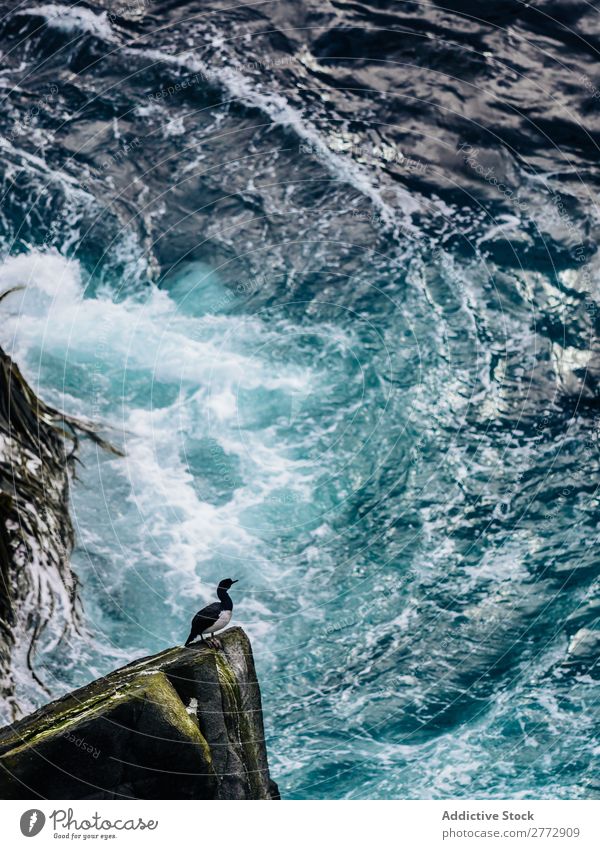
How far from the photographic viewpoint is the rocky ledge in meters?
6.57

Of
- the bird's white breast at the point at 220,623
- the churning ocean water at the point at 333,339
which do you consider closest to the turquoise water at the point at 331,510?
the churning ocean water at the point at 333,339

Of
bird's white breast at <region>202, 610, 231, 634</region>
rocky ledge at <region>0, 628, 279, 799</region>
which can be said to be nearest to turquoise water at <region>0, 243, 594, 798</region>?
bird's white breast at <region>202, 610, 231, 634</region>

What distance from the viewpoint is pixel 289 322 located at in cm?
1375

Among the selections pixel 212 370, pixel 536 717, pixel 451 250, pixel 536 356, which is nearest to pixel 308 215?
pixel 451 250

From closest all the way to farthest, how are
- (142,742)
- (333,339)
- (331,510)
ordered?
(142,742), (333,339), (331,510)

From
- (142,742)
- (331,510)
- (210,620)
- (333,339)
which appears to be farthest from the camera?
(331,510)

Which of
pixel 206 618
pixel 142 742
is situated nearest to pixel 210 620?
pixel 206 618

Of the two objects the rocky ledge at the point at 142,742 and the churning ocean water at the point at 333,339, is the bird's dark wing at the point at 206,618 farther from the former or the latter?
the churning ocean water at the point at 333,339

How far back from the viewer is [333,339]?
1400 cm

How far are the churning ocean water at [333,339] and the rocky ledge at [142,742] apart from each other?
20.8 feet

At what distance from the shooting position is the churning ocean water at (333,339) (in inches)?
453

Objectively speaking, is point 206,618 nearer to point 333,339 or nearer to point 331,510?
point 333,339

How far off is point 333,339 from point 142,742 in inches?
335
